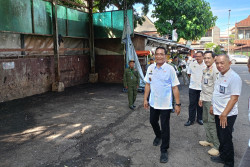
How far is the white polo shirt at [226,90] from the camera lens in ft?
→ 9.88

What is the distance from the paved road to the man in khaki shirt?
0.67ft

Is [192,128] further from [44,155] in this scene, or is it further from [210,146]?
[44,155]

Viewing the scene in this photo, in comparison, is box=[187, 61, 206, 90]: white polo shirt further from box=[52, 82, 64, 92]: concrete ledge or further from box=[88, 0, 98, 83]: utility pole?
box=[88, 0, 98, 83]: utility pole

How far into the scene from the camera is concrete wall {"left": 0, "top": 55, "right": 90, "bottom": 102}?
7.86m

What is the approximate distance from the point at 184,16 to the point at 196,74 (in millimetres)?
15495

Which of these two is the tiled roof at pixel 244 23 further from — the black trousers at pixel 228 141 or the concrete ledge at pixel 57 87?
the black trousers at pixel 228 141

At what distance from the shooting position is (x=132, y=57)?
34.3 ft

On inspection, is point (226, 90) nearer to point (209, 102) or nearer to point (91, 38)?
point (209, 102)

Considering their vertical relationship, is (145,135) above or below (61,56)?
below

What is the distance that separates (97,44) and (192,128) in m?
8.89

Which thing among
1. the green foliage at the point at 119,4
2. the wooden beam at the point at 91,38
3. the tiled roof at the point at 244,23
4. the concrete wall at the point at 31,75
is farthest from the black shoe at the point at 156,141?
the tiled roof at the point at 244,23

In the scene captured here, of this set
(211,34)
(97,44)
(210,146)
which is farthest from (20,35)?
(211,34)

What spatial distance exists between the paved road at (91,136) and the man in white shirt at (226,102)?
434 mm

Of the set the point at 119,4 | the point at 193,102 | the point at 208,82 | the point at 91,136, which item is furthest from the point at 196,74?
the point at 119,4
